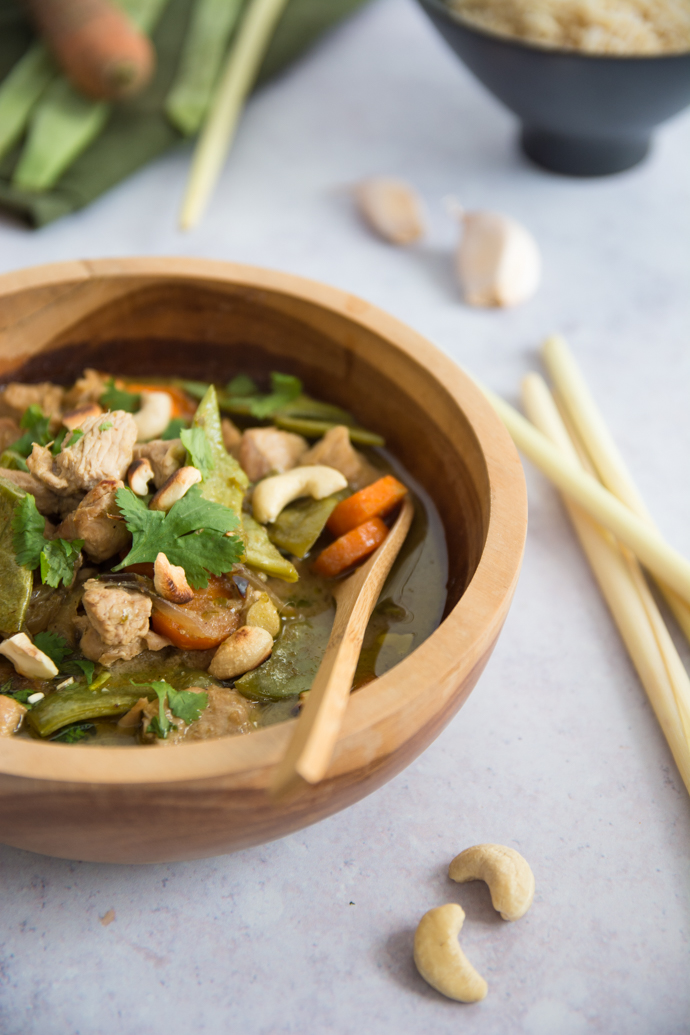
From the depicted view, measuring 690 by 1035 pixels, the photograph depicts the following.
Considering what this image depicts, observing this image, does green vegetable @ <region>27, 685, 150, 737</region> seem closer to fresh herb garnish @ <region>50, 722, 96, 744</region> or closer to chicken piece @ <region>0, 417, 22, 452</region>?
fresh herb garnish @ <region>50, 722, 96, 744</region>

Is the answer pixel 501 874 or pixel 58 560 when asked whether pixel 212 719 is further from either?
pixel 501 874

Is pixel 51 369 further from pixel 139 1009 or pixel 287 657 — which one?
pixel 139 1009

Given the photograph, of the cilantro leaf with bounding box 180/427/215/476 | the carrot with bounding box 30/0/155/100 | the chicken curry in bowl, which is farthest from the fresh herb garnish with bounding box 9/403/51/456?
the carrot with bounding box 30/0/155/100

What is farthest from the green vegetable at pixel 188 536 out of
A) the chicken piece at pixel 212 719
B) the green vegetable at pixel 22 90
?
the green vegetable at pixel 22 90

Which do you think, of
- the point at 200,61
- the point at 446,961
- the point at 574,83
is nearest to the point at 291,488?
the point at 446,961

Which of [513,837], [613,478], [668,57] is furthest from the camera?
[668,57]

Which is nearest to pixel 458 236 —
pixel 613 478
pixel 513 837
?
pixel 613 478

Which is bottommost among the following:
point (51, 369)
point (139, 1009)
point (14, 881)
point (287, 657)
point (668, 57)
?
point (14, 881)
